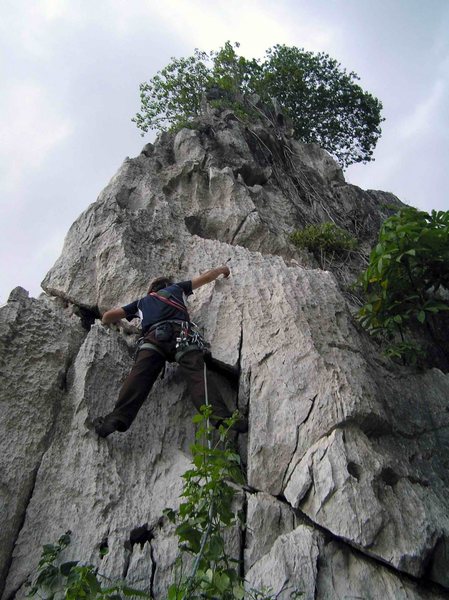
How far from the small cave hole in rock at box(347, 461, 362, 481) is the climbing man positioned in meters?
1.14

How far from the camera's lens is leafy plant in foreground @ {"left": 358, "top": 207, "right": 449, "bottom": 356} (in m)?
6.18

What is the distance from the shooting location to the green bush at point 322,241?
28.7ft

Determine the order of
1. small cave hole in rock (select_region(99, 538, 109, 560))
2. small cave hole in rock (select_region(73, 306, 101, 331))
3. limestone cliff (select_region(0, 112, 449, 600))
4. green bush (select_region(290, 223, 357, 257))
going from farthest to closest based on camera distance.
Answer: green bush (select_region(290, 223, 357, 257)) < small cave hole in rock (select_region(73, 306, 101, 331)) < small cave hole in rock (select_region(99, 538, 109, 560)) < limestone cliff (select_region(0, 112, 449, 600))

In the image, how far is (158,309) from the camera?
5.96 m

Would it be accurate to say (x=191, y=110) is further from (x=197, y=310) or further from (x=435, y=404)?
(x=435, y=404)

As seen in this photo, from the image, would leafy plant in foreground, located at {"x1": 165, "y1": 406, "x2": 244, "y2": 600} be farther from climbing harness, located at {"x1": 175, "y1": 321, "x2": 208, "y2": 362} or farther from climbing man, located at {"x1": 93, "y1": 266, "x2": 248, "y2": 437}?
climbing harness, located at {"x1": 175, "y1": 321, "x2": 208, "y2": 362}

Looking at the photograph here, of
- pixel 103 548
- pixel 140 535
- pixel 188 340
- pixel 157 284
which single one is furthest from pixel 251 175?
pixel 103 548

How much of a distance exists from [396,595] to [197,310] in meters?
3.72

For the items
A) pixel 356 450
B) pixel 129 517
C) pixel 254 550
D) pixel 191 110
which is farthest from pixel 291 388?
pixel 191 110

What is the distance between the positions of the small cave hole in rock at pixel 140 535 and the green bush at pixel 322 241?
213 inches

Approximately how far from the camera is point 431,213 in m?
6.38

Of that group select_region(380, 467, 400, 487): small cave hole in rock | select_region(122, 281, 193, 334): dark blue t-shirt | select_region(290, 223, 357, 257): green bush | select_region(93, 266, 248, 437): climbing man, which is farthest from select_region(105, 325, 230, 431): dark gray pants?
select_region(290, 223, 357, 257): green bush

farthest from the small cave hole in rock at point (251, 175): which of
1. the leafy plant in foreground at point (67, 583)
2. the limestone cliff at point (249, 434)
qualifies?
the leafy plant in foreground at point (67, 583)

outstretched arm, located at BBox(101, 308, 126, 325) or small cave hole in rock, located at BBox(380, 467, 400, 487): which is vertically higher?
outstretched arm, located at BBox(101, 308, 126, 325)
